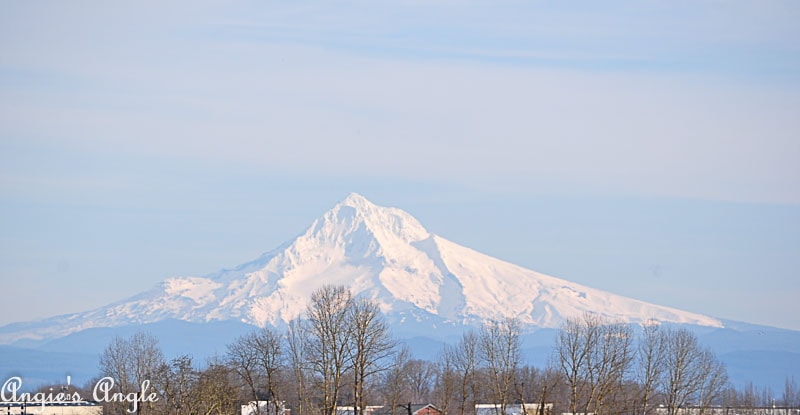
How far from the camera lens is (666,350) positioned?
93000mm

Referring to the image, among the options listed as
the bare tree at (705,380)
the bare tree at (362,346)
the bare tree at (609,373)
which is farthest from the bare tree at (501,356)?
the bare tree at (705,380)

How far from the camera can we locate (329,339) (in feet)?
266

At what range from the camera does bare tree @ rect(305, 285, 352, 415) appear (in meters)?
79.7

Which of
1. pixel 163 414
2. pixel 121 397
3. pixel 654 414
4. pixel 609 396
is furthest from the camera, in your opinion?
pixel 654 414

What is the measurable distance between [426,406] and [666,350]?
77.5 ft

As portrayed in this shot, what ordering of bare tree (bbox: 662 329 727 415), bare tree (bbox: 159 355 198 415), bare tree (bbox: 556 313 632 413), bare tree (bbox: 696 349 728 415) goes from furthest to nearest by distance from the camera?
bare tree (bbox: 696 349 728 415) < bare tree (bbox: 662 329 727 415) < bare tree (bbox: 556 313 632 413) < bare tree (bbox: 159 355 198 415)

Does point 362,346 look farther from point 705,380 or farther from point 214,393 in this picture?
point 705,380

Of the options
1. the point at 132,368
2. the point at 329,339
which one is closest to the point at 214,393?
the point at 329,339

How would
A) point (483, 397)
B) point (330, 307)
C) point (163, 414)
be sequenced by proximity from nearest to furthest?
point (163, 414) < point (330, 307) < point (483, 397)

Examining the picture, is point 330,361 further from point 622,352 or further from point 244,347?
point 622,352

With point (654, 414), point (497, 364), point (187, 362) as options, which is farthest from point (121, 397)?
point (654, 414)

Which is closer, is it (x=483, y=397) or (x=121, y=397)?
(x=121, y=397)

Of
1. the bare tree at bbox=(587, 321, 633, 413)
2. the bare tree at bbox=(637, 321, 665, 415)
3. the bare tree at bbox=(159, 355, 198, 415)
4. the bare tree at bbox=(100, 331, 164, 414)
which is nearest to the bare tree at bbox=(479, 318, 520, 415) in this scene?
the bare tree at bbox=(587, 321, 633, 413)

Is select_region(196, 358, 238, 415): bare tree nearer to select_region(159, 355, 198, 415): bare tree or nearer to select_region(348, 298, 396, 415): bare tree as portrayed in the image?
select_region(159, 355, 198, 415): bare tree
